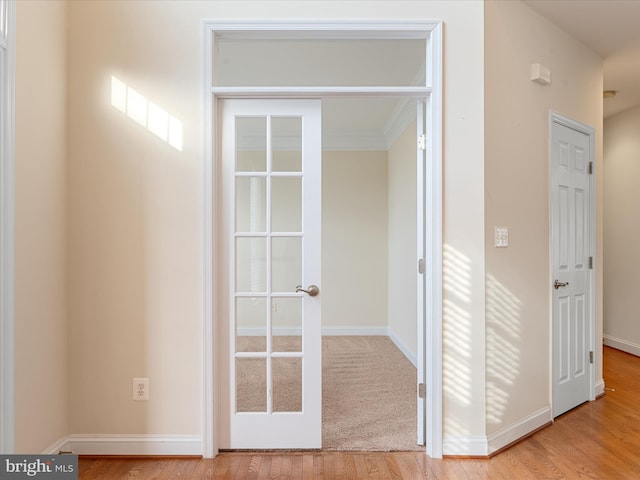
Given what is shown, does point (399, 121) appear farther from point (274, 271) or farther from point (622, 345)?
point (622, 345)

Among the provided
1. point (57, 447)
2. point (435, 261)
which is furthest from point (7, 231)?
point (435, 261)

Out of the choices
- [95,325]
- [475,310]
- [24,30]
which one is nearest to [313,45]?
[24,30]

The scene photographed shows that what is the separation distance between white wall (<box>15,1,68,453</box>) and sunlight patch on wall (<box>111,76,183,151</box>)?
0.31 metres

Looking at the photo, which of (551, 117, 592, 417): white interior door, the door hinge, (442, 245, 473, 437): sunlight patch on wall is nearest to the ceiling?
(551, 117, 592, 417): white interior door

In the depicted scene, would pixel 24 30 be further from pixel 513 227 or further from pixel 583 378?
pixel 583 378

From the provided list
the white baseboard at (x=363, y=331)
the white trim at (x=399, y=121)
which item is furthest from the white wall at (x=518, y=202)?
the white baseboard at (x=363, y=331)

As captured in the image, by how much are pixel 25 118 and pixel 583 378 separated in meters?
4.09

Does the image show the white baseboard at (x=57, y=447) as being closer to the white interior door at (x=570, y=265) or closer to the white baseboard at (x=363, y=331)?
the white interior door at (x=570, y=265)

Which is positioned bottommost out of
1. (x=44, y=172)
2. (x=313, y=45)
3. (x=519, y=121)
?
(x=44, y=172)

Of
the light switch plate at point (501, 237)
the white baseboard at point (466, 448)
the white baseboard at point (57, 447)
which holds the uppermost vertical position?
the light switch plate at point (501, 237)

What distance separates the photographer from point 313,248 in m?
2.34

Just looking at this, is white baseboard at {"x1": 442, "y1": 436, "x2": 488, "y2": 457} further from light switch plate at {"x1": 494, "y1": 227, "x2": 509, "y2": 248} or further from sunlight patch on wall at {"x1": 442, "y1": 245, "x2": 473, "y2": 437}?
light switch plate at {"x1": 494, "y1": 227, "x2": 509, "y2": 248}
